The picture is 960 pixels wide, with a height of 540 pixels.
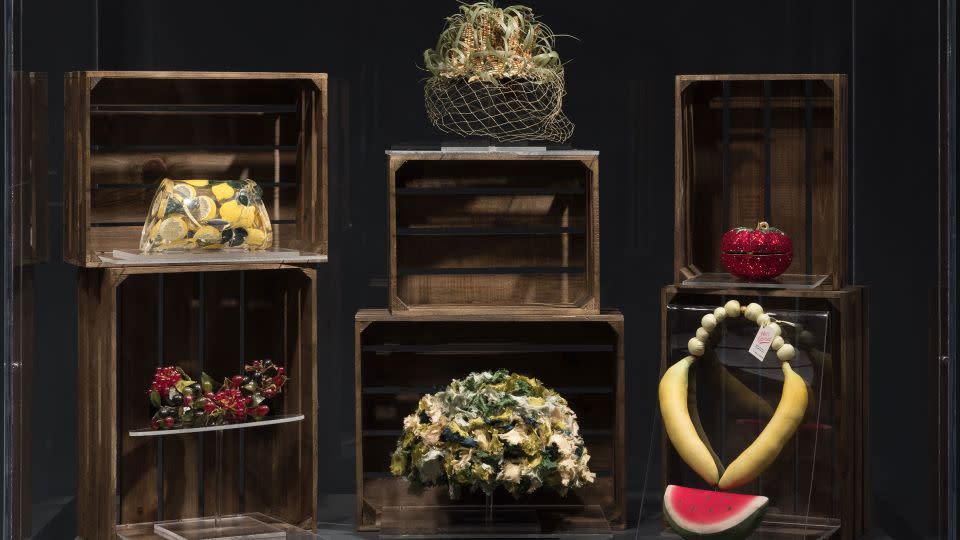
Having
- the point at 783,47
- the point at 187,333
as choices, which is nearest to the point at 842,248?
the point at 783,47

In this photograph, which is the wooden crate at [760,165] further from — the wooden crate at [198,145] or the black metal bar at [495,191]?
the wooden crate at [198,145]

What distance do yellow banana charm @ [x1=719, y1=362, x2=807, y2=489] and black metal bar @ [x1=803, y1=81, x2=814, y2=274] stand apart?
73 centimetres

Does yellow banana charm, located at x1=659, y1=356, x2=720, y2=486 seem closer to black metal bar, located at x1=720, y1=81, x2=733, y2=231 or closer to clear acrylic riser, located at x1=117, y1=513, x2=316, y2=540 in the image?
black metal bar, located at x1=720, y1=81, x2=733, y2=231

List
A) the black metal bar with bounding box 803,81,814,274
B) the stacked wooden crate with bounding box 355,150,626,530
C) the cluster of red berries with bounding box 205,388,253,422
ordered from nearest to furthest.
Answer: the cluster of red berries with bounding box 205,388,253,422 → the black metal bar with bounding box 803,81,814,274 → the stacked wooden crate with bounding box 355,150,626,530

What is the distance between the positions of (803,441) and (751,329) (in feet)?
1.23

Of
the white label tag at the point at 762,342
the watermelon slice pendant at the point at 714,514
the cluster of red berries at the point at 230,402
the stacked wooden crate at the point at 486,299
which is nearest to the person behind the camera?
the watermelon slice pendant at the point at 714,514

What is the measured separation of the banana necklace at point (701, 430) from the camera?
13.3ft

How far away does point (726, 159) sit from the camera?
15.4 feet

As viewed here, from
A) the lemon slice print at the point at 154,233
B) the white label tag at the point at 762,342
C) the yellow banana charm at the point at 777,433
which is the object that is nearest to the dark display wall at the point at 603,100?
the lemon slice print at the point at 154,233

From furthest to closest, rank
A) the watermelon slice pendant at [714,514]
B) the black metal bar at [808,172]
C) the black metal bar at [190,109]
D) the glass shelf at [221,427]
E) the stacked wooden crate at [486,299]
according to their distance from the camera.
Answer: the stacked wooden crate at [486,299] → the black metal bar at [808,172] → the black metal bar at [190,109] → the glass shelf at [221,427] → the watermelon slice pendant at [714,514]

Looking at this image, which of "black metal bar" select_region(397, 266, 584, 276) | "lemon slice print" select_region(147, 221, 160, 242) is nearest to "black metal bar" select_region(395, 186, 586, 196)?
"black metal bar" select_region(397, 266, 584, 276)

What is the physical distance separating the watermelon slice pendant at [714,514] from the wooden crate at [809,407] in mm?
64

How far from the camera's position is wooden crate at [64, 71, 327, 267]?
4.34 m

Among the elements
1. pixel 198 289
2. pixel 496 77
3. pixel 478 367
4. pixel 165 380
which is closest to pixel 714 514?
pixel 478 367
